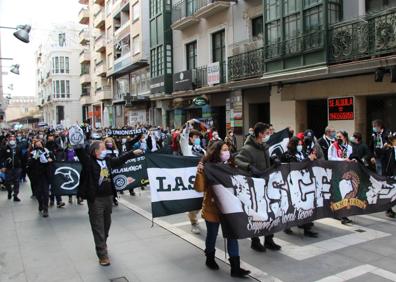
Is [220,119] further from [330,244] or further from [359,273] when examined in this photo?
[359,273]

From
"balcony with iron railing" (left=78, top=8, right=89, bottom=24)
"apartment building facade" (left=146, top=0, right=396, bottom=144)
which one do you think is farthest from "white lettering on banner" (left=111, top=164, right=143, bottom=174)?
"balcony with iron railing" (left=78, top=8, right=89, bottom=24)

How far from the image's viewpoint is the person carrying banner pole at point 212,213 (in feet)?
18.4

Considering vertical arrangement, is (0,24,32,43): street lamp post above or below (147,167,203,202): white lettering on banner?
above

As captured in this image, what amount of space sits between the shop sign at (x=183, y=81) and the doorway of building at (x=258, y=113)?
464 centimetres

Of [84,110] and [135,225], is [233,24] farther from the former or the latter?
[84,110]

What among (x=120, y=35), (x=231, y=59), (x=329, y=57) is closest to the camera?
(x=329, y=57)

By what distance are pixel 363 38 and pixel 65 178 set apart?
9.28m

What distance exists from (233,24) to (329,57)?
7.76 metres

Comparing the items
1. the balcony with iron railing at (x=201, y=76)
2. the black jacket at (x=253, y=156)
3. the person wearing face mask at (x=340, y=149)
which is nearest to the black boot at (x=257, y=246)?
the black jacket at (x=253, y=156)

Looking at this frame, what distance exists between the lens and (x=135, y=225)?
855 centimetres

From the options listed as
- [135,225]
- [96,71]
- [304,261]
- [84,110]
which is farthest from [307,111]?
[84,110]

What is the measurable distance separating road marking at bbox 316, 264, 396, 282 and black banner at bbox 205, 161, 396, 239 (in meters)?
1.07

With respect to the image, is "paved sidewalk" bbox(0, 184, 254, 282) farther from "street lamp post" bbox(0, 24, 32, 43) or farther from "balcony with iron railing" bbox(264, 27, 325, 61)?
"balcony with iron railing" bbox(264, 27, 325, 61)

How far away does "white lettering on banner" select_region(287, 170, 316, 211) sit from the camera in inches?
264
